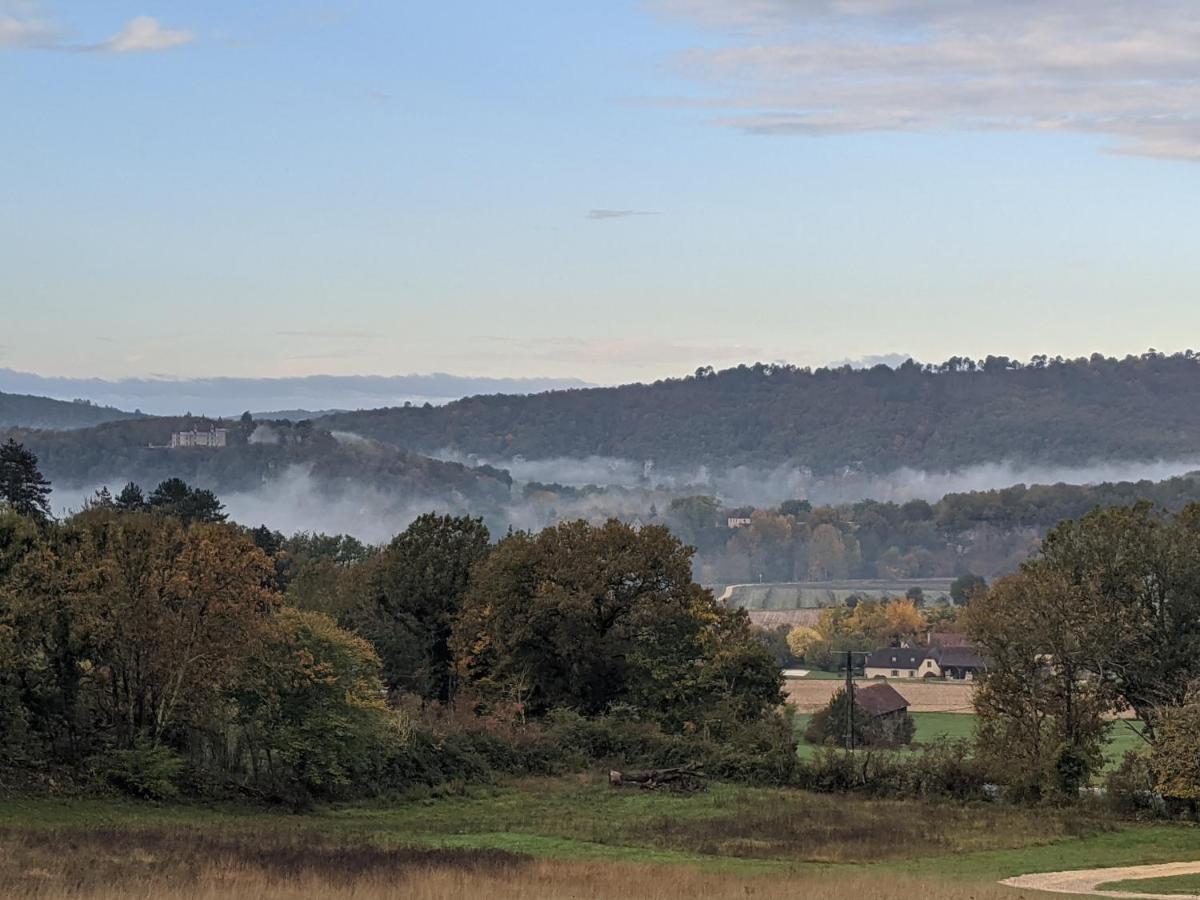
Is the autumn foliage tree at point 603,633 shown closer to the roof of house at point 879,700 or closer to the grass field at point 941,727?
the grass field at point 941,727

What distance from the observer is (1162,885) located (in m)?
32.5

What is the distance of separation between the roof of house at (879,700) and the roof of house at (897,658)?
47391mm

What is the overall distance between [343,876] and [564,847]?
9.87 meters

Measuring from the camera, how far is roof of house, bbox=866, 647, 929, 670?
148875 millimetres

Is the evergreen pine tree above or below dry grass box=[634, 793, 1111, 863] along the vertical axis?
above

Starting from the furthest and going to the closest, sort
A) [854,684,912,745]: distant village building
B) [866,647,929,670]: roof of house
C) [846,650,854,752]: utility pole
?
[866,647,929,670]: roof of house → [854,684,912,745]: distant village building → [846,650,854,752]: utility pole

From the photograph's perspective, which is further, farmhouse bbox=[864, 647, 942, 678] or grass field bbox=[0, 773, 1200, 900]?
farmhouse bbox=[864, 647, 942, 678]

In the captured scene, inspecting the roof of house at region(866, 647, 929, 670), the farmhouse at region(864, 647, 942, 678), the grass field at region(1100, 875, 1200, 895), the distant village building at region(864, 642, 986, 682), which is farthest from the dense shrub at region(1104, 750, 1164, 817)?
the roof of house at region(866, 647, 929, 670)

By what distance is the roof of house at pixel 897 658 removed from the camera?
5861 inches

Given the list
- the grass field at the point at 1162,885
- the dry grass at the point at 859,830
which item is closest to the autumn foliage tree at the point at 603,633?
the dry grass at the point at 859,830

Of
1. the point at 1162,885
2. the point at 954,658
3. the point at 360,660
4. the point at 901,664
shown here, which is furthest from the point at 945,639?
the point at 1162,885

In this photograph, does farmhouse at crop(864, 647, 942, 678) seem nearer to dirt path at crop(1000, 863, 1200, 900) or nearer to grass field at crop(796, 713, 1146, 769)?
grass field at crop(796, 713, 1146, 769)

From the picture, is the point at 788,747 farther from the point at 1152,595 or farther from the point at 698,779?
the point at 1152,595

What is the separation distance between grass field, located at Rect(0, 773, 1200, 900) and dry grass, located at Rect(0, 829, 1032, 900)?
6 centimetres
